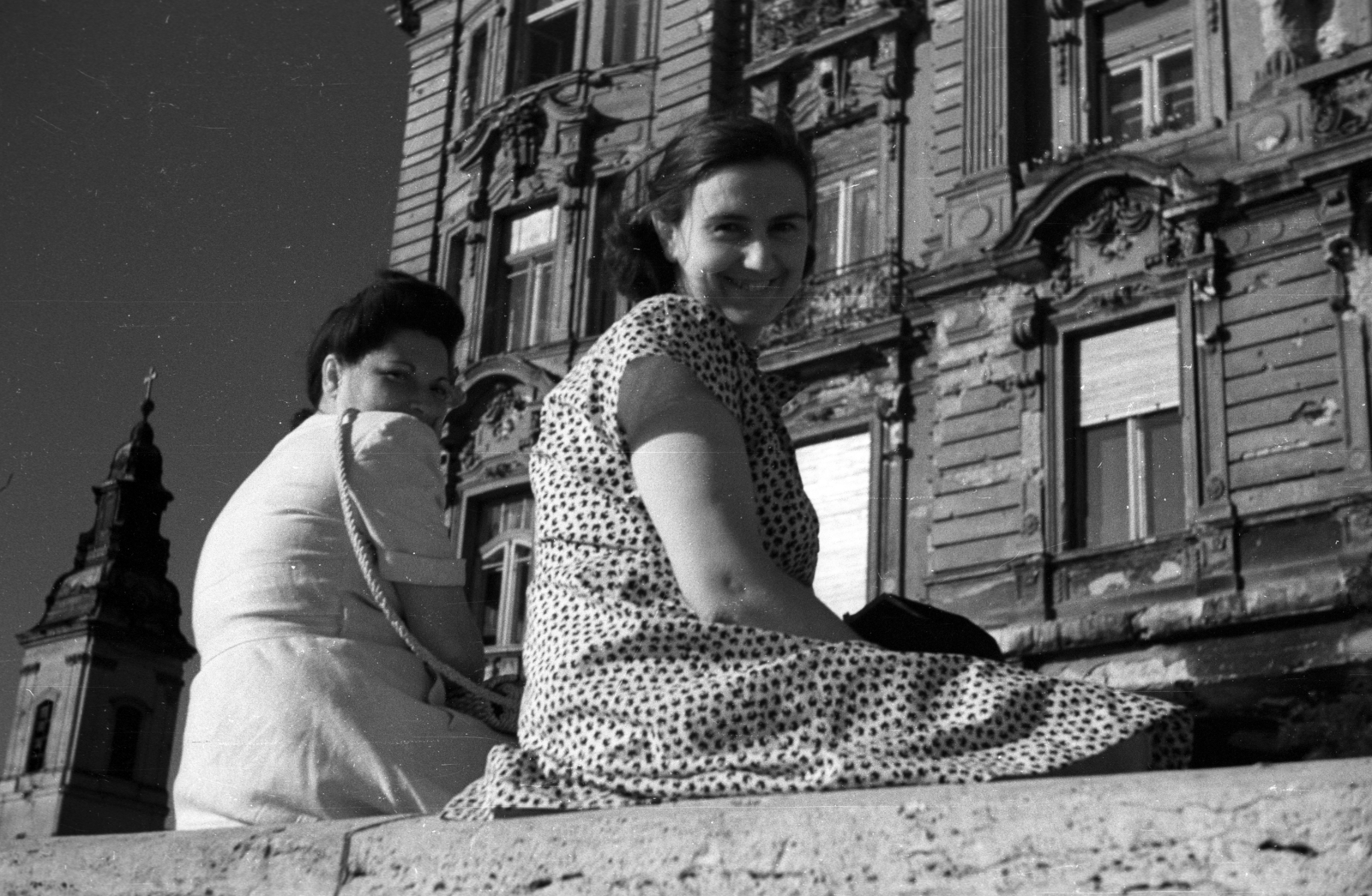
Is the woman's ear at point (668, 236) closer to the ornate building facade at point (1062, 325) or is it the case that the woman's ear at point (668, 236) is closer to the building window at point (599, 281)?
the ornate building facade at point (1062, 325)

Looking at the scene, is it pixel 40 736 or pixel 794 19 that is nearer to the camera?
pixel 794 19

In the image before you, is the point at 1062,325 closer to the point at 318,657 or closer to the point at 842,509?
the point at 842,509

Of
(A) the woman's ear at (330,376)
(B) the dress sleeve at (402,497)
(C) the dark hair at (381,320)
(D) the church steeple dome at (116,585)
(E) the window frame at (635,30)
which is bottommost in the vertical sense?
(B) the dress sleeve at (402,497)

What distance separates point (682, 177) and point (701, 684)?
34.9 inches

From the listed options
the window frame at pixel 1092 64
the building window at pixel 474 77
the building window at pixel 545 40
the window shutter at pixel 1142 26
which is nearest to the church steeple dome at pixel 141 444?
the building window at pixel 474 77

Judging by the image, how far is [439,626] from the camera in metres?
3.05

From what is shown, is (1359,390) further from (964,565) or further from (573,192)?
(573,192)

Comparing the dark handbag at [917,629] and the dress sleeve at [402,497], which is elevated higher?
the dress sleeve at [402,497]

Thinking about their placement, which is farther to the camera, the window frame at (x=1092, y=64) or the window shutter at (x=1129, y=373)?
the window frame at (x=1092, y=64)

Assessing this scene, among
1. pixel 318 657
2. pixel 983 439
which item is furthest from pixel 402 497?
pixel 983 439

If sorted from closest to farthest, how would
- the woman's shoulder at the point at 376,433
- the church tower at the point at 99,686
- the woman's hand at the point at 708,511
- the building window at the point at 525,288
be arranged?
the woman's hand at the point at 708,511
the woman's shoulder at the point at 376,433
the building window at the point at 525,288
the church tower at the point at 99,686

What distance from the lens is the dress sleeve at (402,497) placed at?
3.05 meters

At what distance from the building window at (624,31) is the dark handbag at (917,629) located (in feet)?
50.7

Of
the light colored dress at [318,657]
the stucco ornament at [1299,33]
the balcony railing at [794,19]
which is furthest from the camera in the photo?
the balcony railing at [794,19]
